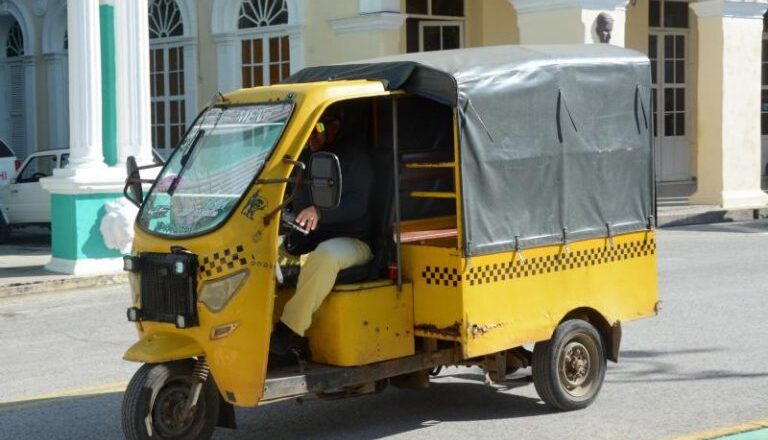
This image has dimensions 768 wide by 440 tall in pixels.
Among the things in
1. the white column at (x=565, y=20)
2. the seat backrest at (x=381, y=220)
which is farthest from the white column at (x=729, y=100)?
the seat backrest at (x=381, y=220)

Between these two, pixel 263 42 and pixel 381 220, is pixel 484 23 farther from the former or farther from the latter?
pixel 381 220

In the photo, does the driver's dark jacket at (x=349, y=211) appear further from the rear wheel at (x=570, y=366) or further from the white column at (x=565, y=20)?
the white column at (x=565, y=20)

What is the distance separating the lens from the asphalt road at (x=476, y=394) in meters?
7.24

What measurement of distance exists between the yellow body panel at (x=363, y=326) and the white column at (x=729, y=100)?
14644 mm

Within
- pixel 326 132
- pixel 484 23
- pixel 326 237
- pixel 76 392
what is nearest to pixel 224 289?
pixel 326 237

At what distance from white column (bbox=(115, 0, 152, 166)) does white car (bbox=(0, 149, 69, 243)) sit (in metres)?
4.11

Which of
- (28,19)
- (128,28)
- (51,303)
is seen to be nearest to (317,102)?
(51,303)

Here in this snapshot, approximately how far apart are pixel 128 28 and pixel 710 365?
9.26m

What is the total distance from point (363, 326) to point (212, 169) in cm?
118

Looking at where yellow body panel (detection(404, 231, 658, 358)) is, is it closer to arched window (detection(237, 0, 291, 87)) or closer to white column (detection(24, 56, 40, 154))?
arched window (detection(237, 0, 291, 87))

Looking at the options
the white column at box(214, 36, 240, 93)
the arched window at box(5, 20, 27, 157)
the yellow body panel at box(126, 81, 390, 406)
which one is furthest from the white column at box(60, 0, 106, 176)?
the arched window at box(5, 20, 27, 157)

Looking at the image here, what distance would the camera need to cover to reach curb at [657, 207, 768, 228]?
19375 mm

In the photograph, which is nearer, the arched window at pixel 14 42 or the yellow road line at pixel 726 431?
the yellow road line at pixel 726 431

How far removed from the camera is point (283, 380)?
642 cm
